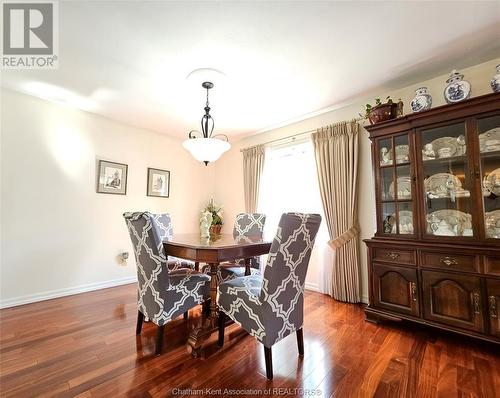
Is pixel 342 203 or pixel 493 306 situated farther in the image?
pixel 342 203

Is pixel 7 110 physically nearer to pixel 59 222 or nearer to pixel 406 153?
pixel 59 222

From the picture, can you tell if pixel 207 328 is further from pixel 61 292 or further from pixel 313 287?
pixel 61 292

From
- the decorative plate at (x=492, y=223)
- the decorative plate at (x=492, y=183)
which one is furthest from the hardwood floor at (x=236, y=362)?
the decorative plate at (x=492, y=183)

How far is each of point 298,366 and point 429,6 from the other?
2581 millimetres

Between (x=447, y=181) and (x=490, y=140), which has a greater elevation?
(x=490, y=140)

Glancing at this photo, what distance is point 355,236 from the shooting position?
9.08ft

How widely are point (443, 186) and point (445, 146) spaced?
357 mm

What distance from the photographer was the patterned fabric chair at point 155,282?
1654mm

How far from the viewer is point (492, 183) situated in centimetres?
183

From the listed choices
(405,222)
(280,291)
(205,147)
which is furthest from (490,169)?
(205,147)

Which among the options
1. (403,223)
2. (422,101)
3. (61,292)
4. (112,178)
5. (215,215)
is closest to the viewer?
(422,101)

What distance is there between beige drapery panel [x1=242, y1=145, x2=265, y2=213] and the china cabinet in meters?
1.82

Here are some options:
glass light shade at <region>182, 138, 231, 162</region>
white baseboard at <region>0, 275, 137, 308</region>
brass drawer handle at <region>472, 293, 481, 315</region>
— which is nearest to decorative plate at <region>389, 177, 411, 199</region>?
brass drawer handle at <region>472, 293, 481, 315</region>

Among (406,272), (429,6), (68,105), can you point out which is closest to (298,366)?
(406,272)
